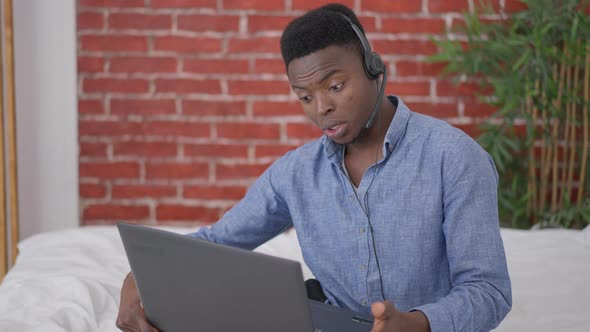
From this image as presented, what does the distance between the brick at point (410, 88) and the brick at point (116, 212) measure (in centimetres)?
111

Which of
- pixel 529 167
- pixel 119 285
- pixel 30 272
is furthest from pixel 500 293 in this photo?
pixel 529 167

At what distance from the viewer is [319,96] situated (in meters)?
1.17

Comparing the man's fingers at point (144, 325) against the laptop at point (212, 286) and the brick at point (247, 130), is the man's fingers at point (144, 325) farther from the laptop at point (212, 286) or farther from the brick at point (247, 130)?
the brick at point (247, 130)

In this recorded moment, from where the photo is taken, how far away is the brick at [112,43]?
2.70 metres

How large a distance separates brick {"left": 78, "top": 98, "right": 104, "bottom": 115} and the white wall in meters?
0.04

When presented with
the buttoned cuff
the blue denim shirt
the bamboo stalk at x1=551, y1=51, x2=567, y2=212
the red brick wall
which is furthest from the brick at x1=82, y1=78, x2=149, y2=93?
the buttoned cuff

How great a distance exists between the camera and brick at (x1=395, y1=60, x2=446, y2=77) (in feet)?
8.88

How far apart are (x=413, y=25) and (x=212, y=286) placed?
2.03 m

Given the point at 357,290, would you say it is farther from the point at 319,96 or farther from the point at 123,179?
the point at 123,179

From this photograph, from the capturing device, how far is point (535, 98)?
2.53 m

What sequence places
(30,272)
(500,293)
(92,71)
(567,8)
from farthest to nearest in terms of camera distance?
(92,71)
(567,8)
(30,272)
(500,293)

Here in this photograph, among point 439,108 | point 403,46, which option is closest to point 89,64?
point 403,46

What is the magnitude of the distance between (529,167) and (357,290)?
162 cm

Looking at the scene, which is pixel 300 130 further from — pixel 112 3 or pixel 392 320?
pixel 392 320
